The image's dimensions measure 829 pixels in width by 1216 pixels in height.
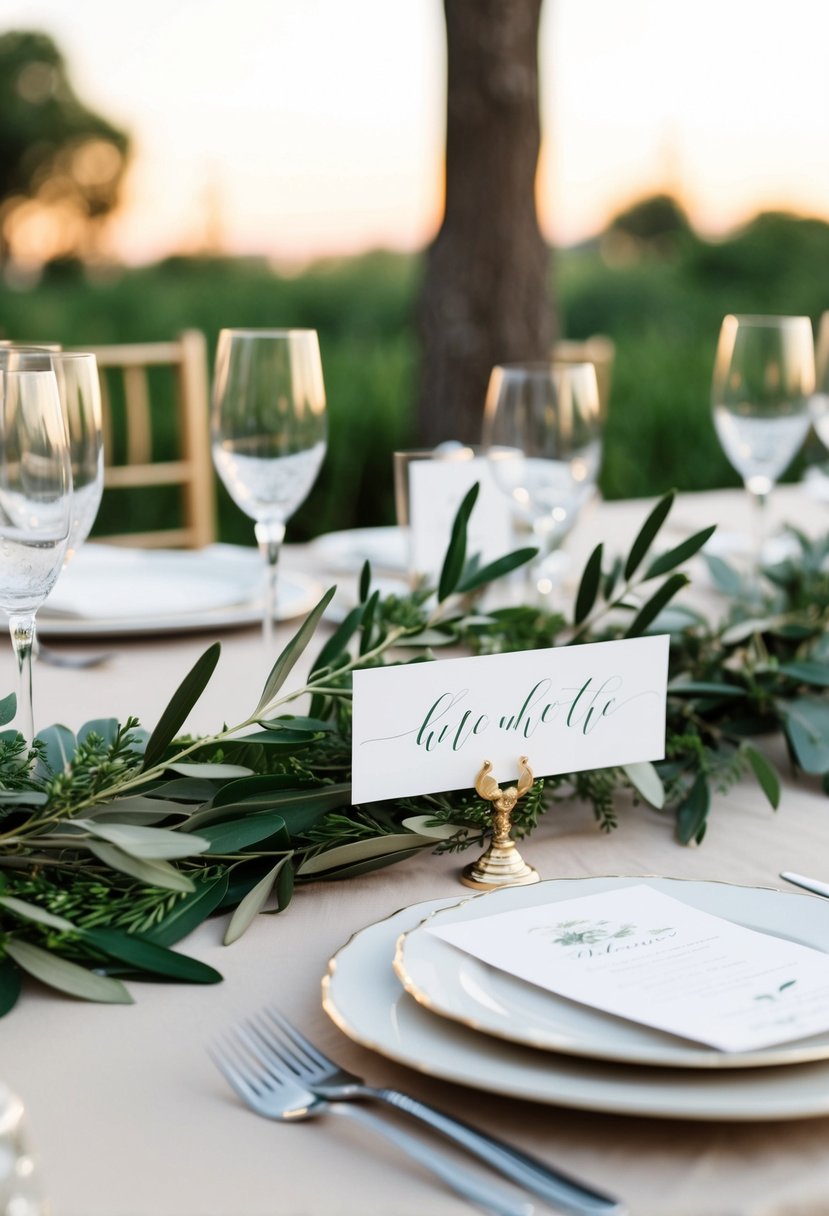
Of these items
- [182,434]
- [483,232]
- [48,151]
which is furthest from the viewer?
[48,151]

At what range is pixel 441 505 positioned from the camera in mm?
1266

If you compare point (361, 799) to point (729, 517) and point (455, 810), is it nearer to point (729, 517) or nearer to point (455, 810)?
point (455, 810)

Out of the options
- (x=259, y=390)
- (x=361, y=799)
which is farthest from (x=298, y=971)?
(x=259, y=390)

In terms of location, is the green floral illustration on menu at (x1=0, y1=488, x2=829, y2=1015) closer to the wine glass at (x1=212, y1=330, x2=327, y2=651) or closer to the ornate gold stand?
the ornate gold stand

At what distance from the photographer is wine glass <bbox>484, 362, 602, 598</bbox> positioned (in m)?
1.19

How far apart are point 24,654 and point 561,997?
1.15 feet

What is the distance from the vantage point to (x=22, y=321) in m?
6.47

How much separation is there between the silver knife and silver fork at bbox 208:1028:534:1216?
32cm

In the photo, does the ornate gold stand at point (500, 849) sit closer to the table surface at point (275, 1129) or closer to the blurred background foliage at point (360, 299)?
the table surface at point (275, 1129)

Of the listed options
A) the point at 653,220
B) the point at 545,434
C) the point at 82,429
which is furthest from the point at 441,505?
the point at 653,220

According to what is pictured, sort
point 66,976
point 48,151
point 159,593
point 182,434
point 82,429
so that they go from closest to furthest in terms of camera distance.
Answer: point 66,976
point 82,429
point 159,593
point 182,434
point 48,151

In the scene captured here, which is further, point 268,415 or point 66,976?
point 268,415

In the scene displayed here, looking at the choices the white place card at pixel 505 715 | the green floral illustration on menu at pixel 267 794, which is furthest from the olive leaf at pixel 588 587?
the white place card at pixel 505 715

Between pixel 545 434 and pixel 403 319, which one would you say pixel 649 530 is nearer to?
pixel 545 434
